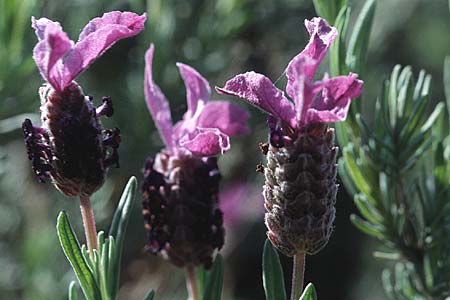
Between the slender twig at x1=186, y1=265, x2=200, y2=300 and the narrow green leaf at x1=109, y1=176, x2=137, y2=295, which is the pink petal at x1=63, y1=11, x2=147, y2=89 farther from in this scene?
the slender twig at x1=186, y1=265, x2=200, y2=300

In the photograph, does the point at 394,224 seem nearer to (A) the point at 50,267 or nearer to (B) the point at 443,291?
(B) the point at 443,291

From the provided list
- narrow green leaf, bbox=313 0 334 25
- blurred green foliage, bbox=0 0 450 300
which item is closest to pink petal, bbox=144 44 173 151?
narrow green leaf, bbox=313 0 334 25

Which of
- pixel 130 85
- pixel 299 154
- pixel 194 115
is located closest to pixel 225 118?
pixel 194 115

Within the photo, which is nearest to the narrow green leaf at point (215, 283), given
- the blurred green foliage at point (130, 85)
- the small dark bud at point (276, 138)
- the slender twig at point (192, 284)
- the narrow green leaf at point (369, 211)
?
the slender twig at point (192, 284)

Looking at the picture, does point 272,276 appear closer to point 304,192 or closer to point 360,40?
point 304,192

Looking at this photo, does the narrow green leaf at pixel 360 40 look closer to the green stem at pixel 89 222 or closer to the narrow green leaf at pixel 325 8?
the narrow green leaf at pixel 325 8

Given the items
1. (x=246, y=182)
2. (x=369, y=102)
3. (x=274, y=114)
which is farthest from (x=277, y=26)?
(x=369, y=102)

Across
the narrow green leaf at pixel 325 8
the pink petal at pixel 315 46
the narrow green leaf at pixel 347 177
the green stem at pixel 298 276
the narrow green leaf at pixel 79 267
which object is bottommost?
the narrow green leaf at pixel 347 177
